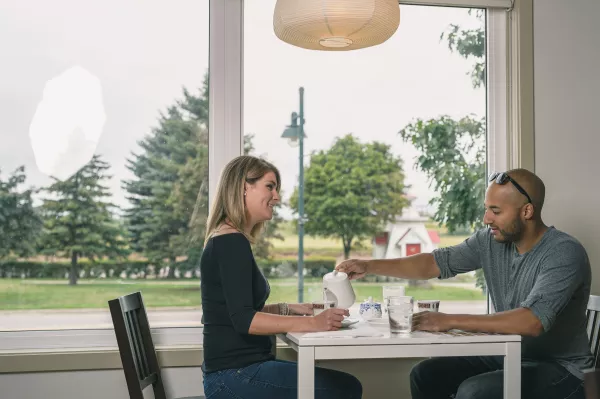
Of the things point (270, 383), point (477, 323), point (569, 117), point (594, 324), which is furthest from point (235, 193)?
point (569, 117)

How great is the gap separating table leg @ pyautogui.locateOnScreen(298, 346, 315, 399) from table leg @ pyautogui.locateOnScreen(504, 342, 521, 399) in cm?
58

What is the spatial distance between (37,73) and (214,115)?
2.34 ft

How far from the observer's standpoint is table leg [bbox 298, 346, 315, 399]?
6.97ft

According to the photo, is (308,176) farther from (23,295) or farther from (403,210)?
(23,295)

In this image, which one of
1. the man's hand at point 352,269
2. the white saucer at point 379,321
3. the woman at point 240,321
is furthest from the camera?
the man's hand at point 352,269

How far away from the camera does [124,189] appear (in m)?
3.10

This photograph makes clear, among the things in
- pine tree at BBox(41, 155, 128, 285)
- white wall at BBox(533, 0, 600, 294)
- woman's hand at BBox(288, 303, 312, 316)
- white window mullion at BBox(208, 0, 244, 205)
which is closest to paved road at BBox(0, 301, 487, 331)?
pine tree at BBox(41, 155, 128, 285)

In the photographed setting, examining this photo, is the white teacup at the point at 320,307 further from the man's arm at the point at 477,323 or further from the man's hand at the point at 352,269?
the man's hand at the point at 352,269

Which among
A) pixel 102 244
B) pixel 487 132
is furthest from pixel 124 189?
pixel 487 132

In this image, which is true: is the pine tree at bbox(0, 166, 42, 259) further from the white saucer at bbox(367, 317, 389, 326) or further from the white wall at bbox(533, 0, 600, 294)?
the white wall at bbox(533, 0, 600, 294)

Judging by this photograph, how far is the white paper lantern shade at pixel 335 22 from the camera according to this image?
2258 mm

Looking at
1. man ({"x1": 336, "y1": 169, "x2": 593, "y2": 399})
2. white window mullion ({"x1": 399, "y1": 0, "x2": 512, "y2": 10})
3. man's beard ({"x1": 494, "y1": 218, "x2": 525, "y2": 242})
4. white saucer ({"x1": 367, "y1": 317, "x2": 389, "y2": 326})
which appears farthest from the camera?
white window mullion ({"x1": 399, "y1": 0, "x2": 512, "y2": 10})

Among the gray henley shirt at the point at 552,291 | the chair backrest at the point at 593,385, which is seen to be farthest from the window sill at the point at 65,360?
the chair backrest at the point at 593,385

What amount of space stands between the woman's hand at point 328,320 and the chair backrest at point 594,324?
1.03 m
